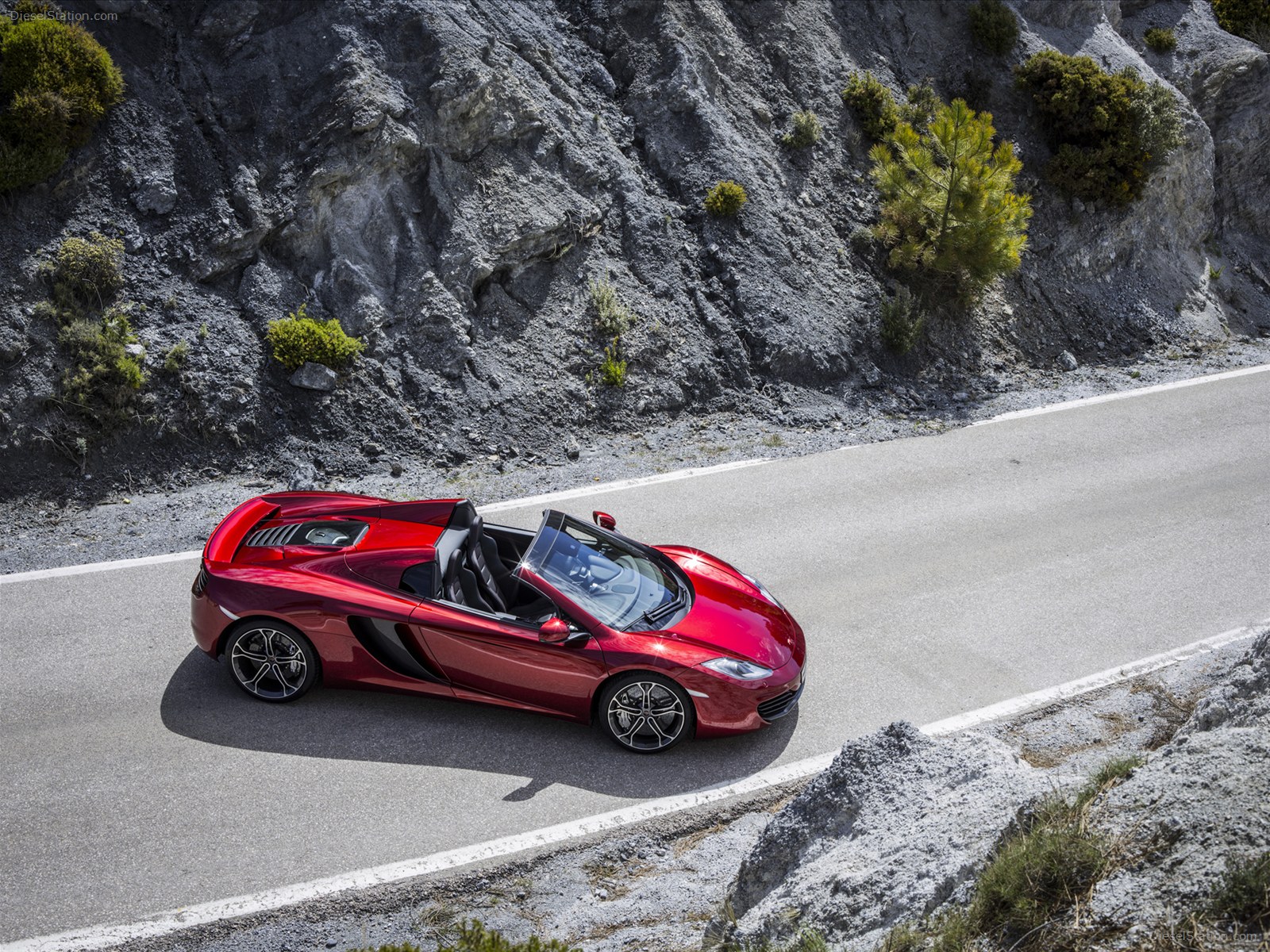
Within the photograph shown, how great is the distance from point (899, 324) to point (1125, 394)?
11.8ft

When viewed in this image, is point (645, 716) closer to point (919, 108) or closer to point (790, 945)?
point (790, 945)

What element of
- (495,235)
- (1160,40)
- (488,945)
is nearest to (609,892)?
(488,945)

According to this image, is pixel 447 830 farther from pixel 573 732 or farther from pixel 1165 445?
pixel 1165 445

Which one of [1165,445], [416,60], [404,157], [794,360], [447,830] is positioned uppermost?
[416,60]

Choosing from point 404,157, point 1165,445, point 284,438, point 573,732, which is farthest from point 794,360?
point 573,732

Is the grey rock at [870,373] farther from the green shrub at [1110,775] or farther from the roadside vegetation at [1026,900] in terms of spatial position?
the roadside vegetation at [1026,900]

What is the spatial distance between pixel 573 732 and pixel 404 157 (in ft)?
29.1

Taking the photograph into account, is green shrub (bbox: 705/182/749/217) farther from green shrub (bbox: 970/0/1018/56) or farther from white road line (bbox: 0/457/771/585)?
green shrub (bbox: 970/0/1018/56)

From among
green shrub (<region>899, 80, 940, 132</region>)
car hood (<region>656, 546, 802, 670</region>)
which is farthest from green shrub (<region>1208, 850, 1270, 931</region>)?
green shrub (<region>899, 80, 940, 132</region>)

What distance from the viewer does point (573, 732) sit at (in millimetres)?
7230

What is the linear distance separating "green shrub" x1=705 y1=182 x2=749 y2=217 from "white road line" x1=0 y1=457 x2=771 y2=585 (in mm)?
4433

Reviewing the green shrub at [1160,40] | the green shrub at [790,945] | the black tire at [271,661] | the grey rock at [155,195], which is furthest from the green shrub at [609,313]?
the green shrub at [1160,40]

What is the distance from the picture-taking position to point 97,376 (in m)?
10.8

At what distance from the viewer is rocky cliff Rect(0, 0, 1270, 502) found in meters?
11.5
